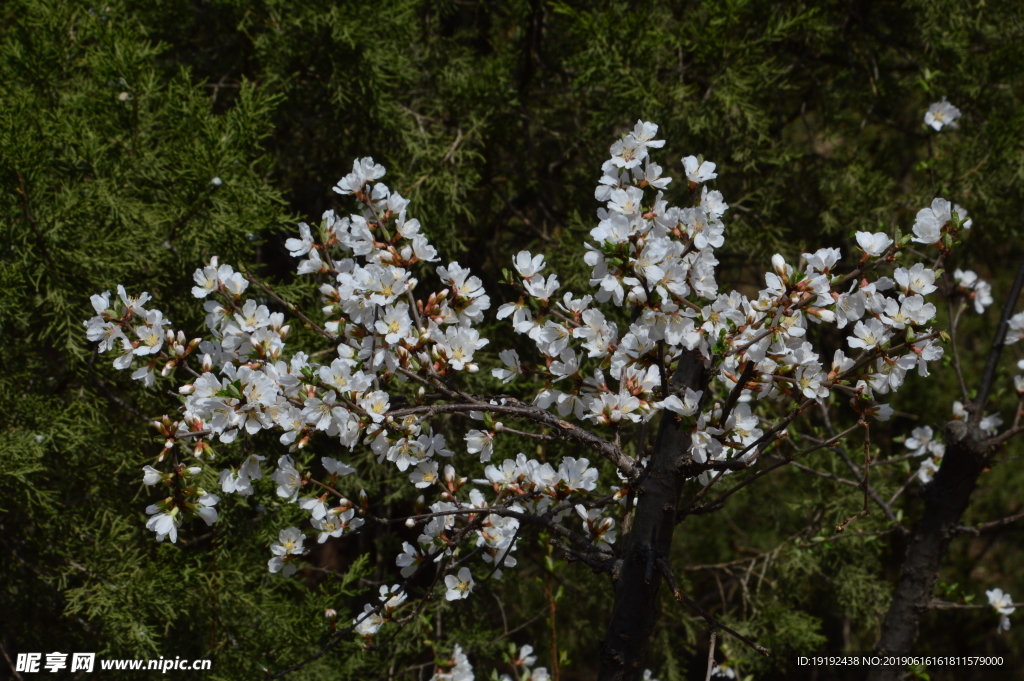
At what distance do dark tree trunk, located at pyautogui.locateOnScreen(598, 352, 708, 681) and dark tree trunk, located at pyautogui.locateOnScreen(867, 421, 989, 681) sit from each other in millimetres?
977

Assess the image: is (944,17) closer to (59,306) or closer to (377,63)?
(377,63)

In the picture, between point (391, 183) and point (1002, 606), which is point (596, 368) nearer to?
point (391, 183)

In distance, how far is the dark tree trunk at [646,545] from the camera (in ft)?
4.39

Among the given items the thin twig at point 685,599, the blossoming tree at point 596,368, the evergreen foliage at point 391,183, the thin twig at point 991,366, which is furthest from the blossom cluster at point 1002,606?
the thin twig at point 685,599

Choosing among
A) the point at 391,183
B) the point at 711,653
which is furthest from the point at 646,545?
the point at 391,183

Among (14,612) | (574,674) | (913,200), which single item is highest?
(913,200)

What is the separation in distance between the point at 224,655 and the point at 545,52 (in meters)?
2.24

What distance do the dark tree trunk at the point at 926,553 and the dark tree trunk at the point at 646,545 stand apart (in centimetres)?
98

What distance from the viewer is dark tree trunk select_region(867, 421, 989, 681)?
1.94 meters

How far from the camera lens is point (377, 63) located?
2197 millimetres

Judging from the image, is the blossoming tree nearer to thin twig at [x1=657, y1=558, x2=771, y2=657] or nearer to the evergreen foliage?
thin twig at [x1=657, y1=558, x2=771, y2=657]

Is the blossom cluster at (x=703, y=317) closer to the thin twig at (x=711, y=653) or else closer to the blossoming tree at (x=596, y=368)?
the blossoming tree at (x=596, y=368)

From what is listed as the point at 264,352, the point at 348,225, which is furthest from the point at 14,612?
the point at 348,225

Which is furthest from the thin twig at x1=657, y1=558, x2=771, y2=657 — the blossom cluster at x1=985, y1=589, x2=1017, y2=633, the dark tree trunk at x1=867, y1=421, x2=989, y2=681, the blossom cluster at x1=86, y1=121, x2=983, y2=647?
the blossom cluster at x1=985, y1=589, x2=1017, y2=633
